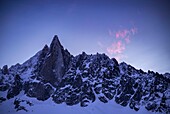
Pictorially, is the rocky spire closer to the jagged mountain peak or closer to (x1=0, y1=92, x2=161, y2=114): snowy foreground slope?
the jagged mountain peak

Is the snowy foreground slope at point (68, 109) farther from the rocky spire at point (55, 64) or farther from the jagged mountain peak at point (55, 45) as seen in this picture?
the jagged mountain peak at point (55, 45)

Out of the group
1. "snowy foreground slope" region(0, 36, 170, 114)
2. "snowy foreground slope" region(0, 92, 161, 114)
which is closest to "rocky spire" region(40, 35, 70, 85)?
"snowy foreground slope" region(0, 36, 170, 114)

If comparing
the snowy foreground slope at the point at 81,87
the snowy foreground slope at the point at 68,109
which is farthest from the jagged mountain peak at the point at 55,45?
the snowy foreground slope at the point at 68,109

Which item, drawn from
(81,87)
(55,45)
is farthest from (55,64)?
(81,87)

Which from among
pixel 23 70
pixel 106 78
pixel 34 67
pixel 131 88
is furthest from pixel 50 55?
pixel 131 88

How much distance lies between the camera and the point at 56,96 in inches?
5020

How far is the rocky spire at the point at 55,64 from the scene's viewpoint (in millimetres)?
138625

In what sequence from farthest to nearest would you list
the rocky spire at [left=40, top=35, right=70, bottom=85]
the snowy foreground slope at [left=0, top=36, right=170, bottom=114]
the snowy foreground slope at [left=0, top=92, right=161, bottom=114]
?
the rocky spire at [left=40, top=35, right=70, bottom=85]
the snowy foreground slope at [left=0, top=36, right=170, bottom=114]
the snowy foreground slope at [left=0, top=92, right=161, bottom=114]

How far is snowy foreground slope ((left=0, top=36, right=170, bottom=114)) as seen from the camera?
114000 mm

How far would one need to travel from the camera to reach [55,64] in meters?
144

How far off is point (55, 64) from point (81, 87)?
89.3 feet

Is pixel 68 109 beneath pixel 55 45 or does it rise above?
beneath

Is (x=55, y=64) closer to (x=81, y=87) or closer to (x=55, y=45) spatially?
(x=55, y=45)

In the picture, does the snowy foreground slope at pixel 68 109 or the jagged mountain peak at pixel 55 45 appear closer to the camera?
the snowy foreground slope at pixel 68 109
